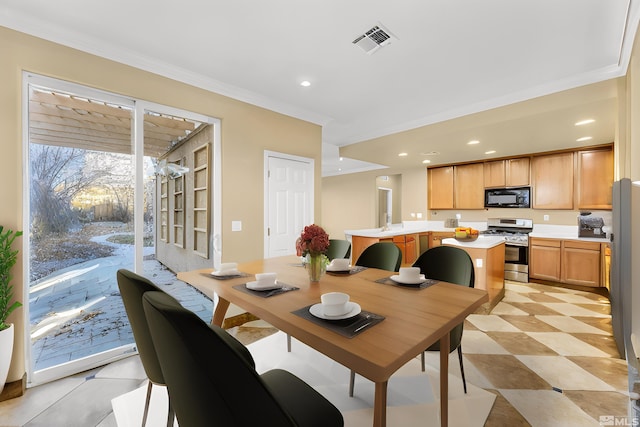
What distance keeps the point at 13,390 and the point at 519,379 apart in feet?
11.7

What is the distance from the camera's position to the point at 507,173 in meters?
5.29

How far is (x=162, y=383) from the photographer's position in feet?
4.17

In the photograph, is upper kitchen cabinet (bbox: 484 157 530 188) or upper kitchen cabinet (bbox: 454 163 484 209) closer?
upper kitchen cabinet (bbox: 484 157 530 188)

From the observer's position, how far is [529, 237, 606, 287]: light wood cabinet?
4.16 meters

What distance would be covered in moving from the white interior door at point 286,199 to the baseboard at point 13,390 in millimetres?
2125

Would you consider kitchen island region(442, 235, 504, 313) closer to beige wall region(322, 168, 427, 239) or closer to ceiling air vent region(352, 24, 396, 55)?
ceiling air vent region(352, 24, 396, 55)

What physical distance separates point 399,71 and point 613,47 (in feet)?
5.45

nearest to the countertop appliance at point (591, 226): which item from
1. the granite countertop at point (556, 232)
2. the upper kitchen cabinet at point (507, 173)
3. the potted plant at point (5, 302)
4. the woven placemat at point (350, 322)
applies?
the granite countertop at point (556, 232)

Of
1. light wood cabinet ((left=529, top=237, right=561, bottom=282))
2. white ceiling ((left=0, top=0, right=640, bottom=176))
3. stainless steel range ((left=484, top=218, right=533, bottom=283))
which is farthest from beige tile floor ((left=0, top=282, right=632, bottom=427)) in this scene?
white ceiling ((left=0, top=0, right=640, bottom=176))

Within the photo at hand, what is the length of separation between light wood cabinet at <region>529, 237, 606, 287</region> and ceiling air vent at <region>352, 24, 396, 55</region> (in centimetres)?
449

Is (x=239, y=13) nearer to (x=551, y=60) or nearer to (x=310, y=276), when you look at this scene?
(x=310, y=276)

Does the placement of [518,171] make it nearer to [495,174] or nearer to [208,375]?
[495,174]

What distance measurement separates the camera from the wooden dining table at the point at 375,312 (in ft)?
2.73

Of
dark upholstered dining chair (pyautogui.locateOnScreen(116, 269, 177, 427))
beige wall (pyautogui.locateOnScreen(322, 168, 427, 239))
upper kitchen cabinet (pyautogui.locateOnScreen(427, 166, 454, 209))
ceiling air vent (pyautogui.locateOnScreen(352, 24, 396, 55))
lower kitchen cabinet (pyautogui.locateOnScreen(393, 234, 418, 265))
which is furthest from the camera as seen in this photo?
beige wall (pyautogui.locateOnScreen(322, 168, 427, 239))
